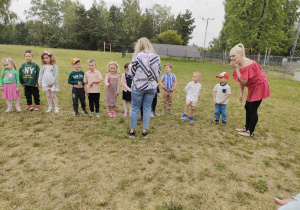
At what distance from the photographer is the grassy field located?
251cm

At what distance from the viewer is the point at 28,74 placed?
5.36 meters

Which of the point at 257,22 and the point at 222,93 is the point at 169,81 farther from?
the point at 257,22

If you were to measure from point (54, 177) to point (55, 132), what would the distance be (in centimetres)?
171

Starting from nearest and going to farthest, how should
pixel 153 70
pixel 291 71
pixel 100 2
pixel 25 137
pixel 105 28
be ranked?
pixel 153 70 < pixel 25 137 < pixel 291 71 < pixel 105 28 < pixel 100 2

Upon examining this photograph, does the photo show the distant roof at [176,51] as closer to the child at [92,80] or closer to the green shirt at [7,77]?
the child at [92,80]

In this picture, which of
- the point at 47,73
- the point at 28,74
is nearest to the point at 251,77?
the point at 47,73

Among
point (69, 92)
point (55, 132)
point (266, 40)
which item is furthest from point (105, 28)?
point (55, 132)

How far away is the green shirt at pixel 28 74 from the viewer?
5.36 m

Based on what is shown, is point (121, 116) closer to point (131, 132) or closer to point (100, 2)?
point (131, 132)

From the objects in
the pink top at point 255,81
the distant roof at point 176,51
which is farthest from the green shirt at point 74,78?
the distant roof at point 176,51

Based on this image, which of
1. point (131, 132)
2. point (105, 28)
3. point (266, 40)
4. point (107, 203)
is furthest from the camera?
point (105, 28)

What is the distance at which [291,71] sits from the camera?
17938 millimetres

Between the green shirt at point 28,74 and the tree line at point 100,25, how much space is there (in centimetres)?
4759

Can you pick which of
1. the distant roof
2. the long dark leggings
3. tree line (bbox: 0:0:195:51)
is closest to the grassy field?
the long dark leggings
